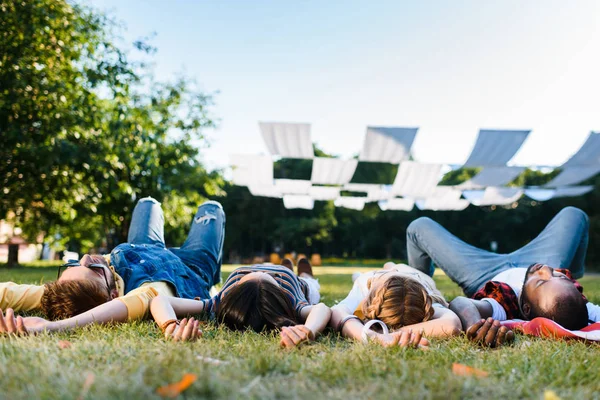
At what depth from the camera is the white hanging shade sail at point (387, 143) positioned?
7.71 meters

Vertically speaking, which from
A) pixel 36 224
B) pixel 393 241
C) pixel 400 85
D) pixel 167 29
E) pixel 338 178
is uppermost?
pixel 167 29

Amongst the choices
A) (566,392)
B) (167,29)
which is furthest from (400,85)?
(566,392)

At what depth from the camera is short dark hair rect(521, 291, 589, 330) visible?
212cm

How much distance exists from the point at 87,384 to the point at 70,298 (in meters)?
1.15

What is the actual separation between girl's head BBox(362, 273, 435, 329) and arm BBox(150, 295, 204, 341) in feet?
2.59

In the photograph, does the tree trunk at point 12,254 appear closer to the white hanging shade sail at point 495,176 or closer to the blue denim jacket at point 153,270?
the blue denim jacket at point 153,270

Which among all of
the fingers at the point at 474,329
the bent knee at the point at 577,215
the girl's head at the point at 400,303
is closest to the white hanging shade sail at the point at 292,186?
the bent knee at the point at 577,215

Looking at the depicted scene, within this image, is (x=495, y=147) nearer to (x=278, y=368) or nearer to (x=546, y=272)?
(x=546, y=272)

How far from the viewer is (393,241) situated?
28.5 m

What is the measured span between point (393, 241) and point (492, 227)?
5.81 meters

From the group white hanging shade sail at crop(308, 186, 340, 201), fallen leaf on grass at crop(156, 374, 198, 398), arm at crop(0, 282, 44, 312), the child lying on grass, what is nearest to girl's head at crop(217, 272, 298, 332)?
the child lying on grass

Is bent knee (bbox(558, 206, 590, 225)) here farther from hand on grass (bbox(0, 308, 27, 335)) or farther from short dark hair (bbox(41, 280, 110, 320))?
hand on grass (bbox(0, 308, 27, 335))

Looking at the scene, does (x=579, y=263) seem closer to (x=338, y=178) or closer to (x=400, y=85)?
(x=338, y=178)

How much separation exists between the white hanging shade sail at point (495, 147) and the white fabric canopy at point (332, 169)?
2.46m
